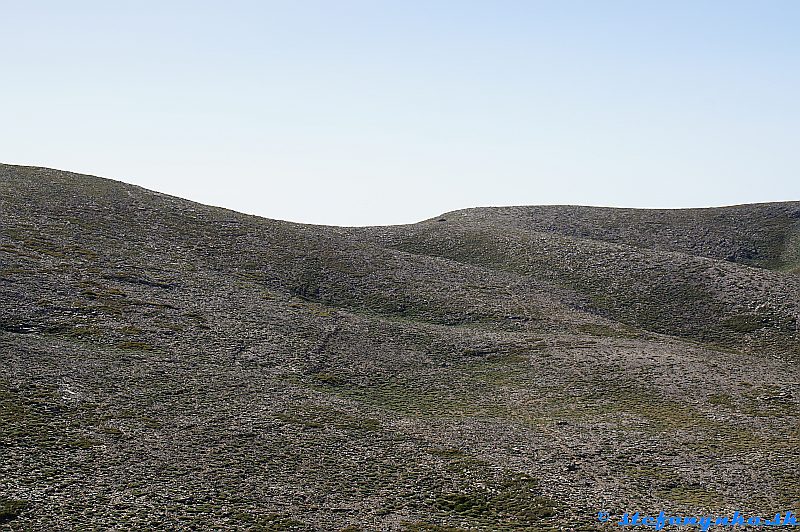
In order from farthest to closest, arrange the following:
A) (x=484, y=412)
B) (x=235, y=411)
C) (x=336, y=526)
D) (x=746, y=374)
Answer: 1. (x=746, y=374)
2. (x=484, y=412)
3. (x=235, y=411)
4. (x=336, y=526)

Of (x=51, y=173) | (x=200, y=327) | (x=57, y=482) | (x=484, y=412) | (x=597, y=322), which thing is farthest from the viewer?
(x=51, y=173)

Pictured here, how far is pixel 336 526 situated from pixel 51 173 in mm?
82087

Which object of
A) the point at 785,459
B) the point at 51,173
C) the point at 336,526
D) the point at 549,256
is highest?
the point at 51,173

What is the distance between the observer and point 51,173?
9431 centimetres

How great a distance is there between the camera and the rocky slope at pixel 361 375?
3114 cm

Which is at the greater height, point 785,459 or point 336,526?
point 785,459

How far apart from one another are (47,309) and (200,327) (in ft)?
36.6

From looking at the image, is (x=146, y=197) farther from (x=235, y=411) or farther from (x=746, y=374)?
(x=746, y=374)

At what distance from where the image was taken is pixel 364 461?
35531 millimetres

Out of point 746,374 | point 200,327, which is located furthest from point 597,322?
point 200,327

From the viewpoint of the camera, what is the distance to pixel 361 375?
5116cm

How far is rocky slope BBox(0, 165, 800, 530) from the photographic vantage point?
3114 cm

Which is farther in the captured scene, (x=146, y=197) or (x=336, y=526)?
(x=146, y=197)

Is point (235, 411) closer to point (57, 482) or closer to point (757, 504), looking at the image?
point (57, 482)
